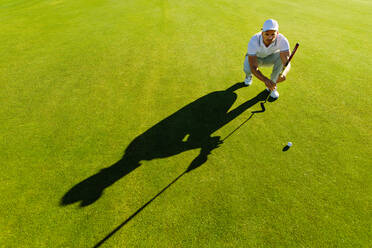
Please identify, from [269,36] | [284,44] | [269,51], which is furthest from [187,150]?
[284,44]

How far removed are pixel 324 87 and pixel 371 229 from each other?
3763 mm

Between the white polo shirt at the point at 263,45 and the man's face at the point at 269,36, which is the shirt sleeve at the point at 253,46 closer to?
the white polo shirt at the point at 263,45

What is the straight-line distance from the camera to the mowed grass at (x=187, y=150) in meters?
3.00

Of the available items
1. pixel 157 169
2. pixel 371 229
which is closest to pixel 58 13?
pixel 157 169

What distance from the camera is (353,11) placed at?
10.6 metres

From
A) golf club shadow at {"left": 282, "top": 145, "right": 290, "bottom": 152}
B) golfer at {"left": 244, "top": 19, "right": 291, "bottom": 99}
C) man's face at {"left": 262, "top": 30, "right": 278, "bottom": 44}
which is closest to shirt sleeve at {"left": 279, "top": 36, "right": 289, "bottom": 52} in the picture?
golfer at {"left": 244, "top": 19, "right": 291, "bottom": 99}

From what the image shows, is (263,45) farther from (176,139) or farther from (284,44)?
(176,139)

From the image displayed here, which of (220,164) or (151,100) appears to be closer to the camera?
(220,164)

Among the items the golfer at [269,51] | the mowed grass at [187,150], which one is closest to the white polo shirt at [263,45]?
the golfer at [269,51]

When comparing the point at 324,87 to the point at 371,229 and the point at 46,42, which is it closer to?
the point at 371,229

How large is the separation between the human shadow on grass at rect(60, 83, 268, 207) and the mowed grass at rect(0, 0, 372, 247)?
0.11m

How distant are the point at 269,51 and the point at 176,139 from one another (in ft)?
10.4

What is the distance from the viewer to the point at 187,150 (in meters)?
4.03

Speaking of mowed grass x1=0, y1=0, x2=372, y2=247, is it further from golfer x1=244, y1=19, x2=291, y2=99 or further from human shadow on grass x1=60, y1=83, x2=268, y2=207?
golfer x1=244, y1=19, x2=291, y2=99
